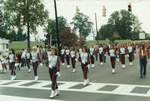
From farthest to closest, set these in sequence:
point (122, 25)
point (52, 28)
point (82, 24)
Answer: point (82, 24) < point (122, 25) < point (52, 28)

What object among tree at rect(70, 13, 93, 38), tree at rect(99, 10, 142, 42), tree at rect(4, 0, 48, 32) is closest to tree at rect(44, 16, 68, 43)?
tree at rect(4, 0, 48, 32)

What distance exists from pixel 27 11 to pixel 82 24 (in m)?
96.8

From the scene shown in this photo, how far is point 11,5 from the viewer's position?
140ft

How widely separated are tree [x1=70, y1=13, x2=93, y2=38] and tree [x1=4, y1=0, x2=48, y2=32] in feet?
298

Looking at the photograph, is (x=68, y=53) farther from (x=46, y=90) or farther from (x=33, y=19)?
(x=33, y=19)

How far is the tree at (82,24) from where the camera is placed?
135m

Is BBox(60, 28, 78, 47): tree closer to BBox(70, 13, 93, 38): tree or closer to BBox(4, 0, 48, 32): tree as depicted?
BBox(4, 0, 48, 32): tree

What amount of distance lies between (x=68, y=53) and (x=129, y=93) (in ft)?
39.6

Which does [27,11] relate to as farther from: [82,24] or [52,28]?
[82,24]

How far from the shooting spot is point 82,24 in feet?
450

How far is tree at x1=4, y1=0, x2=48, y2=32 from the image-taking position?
4194 cm

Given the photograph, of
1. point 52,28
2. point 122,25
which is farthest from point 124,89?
point 122,25

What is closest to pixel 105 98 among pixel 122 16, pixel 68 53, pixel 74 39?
pixel 68 53

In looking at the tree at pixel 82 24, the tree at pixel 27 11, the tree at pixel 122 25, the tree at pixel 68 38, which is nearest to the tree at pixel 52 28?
the tree at pixel 27 11
